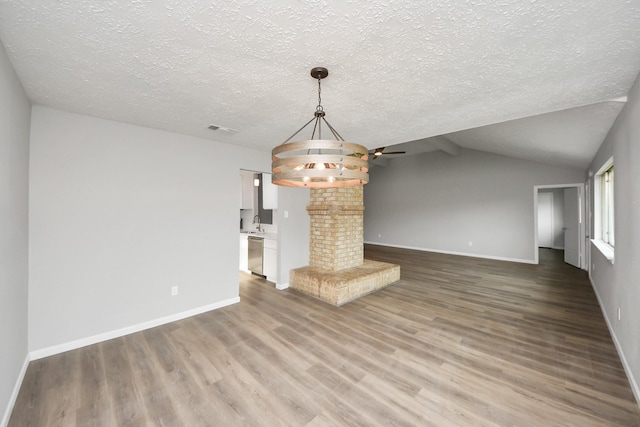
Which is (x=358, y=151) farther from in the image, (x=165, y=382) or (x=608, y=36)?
(x=165, y=382)

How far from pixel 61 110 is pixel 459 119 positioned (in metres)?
3.99

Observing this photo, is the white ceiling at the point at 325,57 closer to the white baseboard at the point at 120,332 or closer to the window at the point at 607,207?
the window at the point at 607,207

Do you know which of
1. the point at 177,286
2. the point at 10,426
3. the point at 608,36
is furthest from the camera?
the point at 177,286

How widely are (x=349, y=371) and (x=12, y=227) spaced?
110 inches

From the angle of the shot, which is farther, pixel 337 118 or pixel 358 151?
pixel 337 118

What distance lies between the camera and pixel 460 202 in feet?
25.4

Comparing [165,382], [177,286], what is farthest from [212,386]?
[177,286]

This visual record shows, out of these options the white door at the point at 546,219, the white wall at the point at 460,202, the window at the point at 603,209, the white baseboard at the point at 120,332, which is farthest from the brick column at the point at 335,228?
the white door at the point at 546,219

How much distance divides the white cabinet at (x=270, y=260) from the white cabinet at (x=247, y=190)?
141cm

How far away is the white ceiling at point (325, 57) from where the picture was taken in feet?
4.19

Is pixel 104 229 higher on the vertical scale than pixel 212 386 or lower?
higher

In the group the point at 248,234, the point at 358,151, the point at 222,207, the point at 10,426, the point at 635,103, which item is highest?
the point at 635,103

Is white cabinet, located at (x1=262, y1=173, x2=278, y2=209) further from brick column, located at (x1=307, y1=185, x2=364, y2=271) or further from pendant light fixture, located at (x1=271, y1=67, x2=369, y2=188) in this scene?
pendant light fixture, located at (x1=271, y1=67, x2=369, y2=188)

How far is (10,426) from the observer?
170cm
